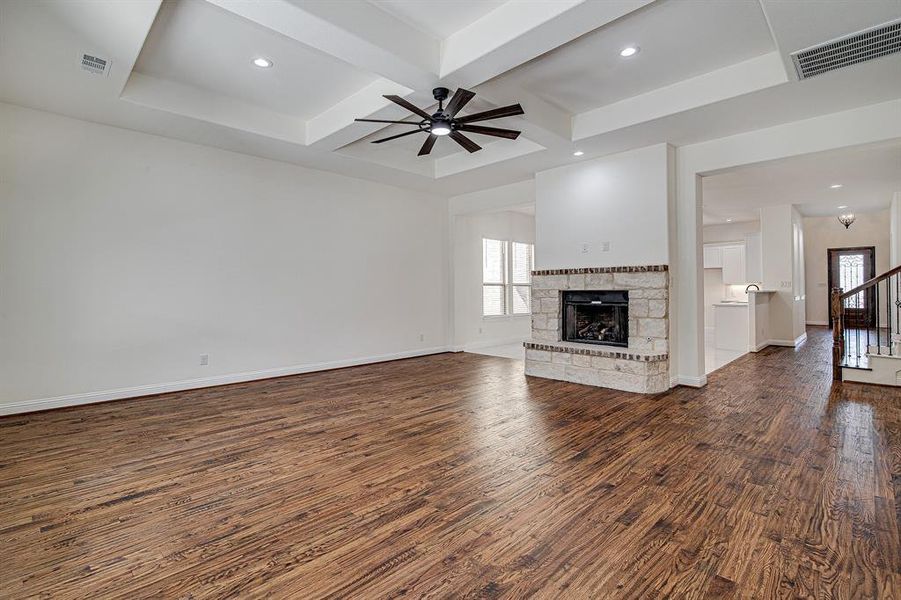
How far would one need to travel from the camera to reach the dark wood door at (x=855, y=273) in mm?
11250

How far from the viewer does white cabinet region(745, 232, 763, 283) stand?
1038 centimetres

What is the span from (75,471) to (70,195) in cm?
308

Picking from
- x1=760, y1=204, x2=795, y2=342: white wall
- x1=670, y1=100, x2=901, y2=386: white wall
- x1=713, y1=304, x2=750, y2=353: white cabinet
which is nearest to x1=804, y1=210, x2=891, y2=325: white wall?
x1=760, y1=204, x2=795, y2=342: white wall

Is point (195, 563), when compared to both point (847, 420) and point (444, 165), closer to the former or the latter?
point (847, 420)

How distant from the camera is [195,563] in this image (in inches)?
74.2

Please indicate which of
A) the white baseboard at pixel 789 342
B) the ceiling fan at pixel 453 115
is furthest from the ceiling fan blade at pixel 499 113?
the white baseboard at pixel 789 342

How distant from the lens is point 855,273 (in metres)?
11.6

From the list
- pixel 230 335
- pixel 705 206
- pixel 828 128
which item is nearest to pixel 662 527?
pixel 828 128

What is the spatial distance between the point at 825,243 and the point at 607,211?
1072 cm

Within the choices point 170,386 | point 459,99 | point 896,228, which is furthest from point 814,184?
point 170,386

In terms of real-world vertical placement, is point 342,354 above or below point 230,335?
below

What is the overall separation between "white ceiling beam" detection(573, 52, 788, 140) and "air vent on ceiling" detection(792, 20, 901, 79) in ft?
1.10

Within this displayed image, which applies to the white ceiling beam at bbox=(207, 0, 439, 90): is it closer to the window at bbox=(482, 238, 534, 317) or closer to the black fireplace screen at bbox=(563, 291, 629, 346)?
the black fireplace screen at bbox=(563, 291, 629, 346)

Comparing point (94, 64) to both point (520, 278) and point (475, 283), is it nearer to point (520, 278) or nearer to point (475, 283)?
point (475, 283)
